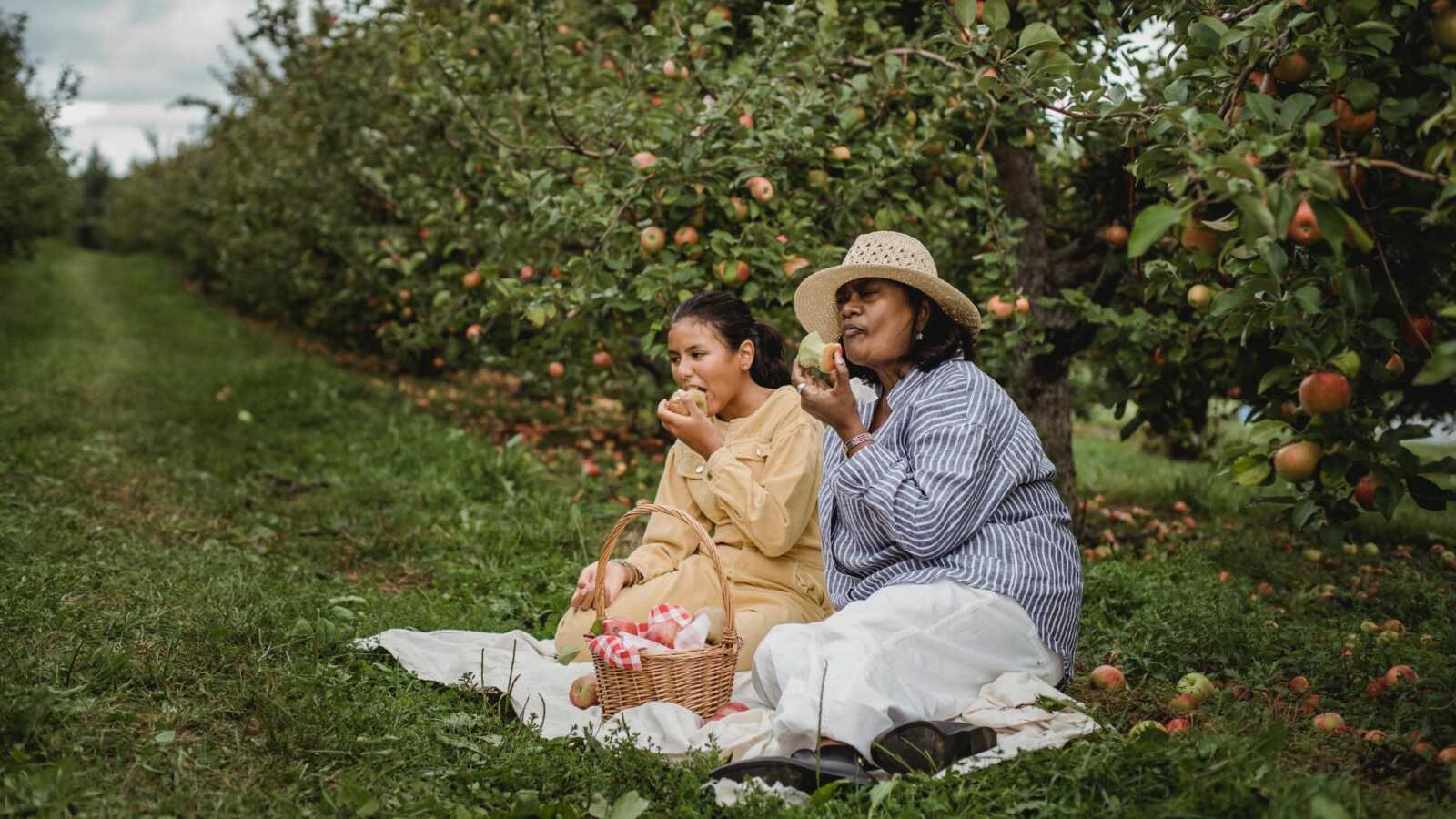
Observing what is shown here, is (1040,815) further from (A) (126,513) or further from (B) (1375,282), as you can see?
(A) (126,513)

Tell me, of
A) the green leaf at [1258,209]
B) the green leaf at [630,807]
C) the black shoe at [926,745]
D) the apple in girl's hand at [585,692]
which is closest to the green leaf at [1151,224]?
the green leaf at [1258,209]

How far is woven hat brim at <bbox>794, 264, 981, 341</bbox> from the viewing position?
3.02 meters

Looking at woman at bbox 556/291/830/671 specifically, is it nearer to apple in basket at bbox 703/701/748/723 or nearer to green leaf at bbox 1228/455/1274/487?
apple in basket at bbox 703/701/748/723

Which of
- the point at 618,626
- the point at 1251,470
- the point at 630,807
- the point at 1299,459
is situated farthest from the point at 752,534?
the point at 1299,459

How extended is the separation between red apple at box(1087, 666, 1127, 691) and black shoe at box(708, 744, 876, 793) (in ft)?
3.61

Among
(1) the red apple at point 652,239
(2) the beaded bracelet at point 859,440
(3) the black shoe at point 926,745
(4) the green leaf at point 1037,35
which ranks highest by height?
(4) the green leaf at point 1037,35

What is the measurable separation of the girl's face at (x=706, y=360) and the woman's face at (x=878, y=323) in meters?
0.50

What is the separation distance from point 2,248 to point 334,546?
483 inches

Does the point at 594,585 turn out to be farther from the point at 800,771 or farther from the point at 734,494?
the point at 800,771

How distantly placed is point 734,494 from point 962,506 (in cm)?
74

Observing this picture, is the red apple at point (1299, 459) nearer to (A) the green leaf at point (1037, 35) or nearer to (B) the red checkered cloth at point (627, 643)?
(A) the green leaf at point (1037, 35)

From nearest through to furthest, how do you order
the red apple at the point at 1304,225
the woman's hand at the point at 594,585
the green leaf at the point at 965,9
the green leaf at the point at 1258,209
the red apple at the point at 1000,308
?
1. the green leaf at the point at 1258,209
2. the red apple at the point at 1304,225
3. the green leaf at the point at 965,9
4. the woman's hand at the point at 594,585
5. the red apple at the point at 1000,308

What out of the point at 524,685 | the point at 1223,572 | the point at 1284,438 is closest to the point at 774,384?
the point at 524,685

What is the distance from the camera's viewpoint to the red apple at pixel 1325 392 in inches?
93.9
